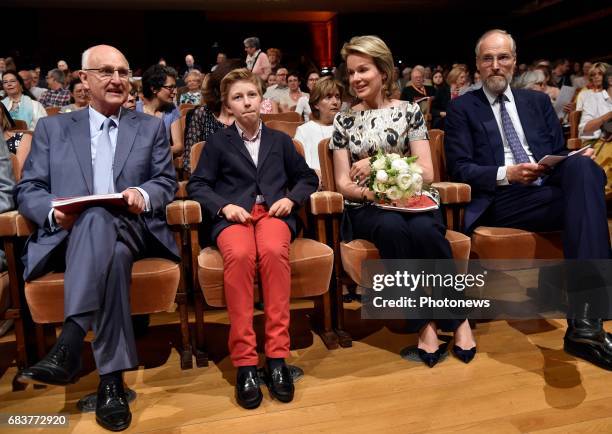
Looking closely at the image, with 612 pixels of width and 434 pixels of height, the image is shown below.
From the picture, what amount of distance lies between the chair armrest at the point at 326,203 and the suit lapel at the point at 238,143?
28 cm

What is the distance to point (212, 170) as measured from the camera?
2.22m

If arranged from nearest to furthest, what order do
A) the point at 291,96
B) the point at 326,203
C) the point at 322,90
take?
the point at 326,203 < the point at 322,90 < the point at 291,96

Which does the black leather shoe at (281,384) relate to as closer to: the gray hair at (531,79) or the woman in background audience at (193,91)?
the woman in background audience at (193,91)

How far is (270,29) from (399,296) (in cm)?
1219

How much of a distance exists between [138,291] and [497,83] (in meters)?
1.75

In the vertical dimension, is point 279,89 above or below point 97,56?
above

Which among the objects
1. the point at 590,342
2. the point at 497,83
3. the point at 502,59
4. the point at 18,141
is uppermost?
the point at 502,59

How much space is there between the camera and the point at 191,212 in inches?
80.4

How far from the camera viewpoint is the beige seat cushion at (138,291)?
1814mm

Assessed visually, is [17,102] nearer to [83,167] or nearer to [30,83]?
[30,83]

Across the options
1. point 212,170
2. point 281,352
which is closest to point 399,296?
point 281,352

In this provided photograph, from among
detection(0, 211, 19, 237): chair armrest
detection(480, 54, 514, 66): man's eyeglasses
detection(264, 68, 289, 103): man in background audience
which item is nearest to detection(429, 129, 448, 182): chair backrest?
detection(480, 54, 514, 66): man's eyeglasses

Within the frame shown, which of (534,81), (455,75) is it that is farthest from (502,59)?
(455,75)

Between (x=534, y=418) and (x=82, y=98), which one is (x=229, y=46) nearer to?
(x=82, y=98)
